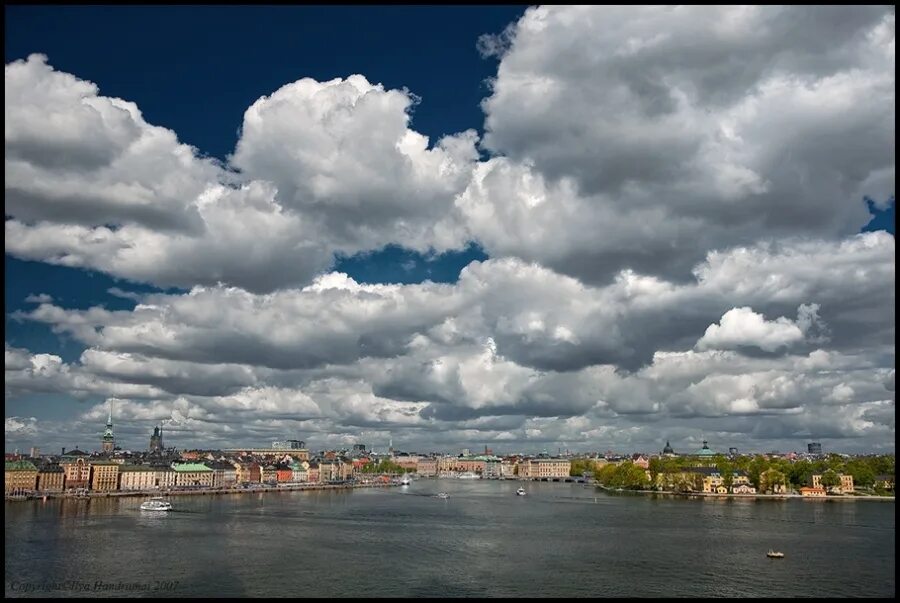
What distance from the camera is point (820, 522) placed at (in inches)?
3206

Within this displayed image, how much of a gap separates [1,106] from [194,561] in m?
44.8

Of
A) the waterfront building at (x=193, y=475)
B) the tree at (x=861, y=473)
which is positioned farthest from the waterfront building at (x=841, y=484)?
the waterfront building at (x=193, y=475)

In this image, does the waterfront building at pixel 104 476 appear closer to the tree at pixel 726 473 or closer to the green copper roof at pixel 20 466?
the green copper roof at pixel 20 466

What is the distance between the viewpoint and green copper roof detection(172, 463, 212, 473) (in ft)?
515

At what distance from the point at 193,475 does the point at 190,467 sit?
3.57 meters

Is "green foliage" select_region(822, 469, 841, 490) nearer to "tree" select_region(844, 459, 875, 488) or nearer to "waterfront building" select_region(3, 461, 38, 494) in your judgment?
"tree" select_region(844, 459, 875, 488)

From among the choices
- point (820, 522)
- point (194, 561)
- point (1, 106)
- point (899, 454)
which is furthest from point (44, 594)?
point (820, 522)

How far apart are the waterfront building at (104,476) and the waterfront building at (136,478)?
42.0 inches

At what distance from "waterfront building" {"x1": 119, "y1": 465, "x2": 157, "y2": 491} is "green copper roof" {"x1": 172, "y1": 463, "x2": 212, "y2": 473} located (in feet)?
38.0

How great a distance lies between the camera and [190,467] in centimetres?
16175

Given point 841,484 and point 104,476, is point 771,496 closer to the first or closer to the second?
A: point 841,484

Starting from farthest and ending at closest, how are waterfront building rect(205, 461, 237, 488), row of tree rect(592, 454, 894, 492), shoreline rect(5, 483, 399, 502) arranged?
waterfront building rect(205, 461, 237, 488)
row of tree rect(592, 454, 894, 492)
shoreline rect(5, 483, 399, 502)

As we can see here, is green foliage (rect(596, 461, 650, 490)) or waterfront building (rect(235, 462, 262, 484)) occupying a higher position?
green foliage (rect(596, 461, 650, 490))

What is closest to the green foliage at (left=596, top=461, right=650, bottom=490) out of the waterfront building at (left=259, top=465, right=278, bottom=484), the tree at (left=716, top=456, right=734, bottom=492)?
the tree at (left=716, top=456, right=734, bottom=492)
